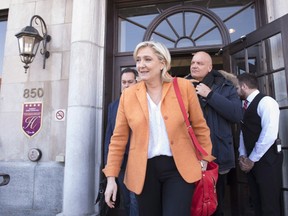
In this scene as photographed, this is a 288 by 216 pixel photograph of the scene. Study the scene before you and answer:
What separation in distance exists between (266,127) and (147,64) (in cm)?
179

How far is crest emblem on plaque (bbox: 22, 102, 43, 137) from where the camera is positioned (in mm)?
4188

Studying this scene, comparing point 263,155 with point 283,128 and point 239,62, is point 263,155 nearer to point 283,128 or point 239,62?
point 283,128

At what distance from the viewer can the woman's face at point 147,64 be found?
184 cm

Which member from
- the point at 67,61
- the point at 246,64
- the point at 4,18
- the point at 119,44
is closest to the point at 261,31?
the point at 246,64

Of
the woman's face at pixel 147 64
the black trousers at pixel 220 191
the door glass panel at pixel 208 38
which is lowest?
the black trousers at pixel 220 191

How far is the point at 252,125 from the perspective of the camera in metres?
3.04

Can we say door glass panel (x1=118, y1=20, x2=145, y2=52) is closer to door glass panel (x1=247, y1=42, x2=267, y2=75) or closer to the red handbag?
door glass panel (x1=247, y1=42, x2=267, y2=75)

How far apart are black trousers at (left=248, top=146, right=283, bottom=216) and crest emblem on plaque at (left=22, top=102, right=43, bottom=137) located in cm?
328

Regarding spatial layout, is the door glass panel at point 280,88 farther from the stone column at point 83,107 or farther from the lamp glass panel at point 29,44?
the lamp glass panel at point 29,44

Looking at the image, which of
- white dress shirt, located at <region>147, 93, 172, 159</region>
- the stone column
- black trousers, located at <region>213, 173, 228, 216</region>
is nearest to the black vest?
black trousers, located at <region>213, 173, 228, 216</region>

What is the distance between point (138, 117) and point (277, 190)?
6.75 feet

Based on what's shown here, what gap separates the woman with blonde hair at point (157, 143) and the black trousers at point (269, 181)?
145 cm

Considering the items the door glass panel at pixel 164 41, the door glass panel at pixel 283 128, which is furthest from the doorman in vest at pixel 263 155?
the door glass panel at pixel 164 41

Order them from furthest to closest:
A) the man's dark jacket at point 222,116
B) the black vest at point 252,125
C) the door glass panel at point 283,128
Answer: the door glass panel at point 283,128 → the black vest at point 252,125 → the man's dark jacket at point 222,116
